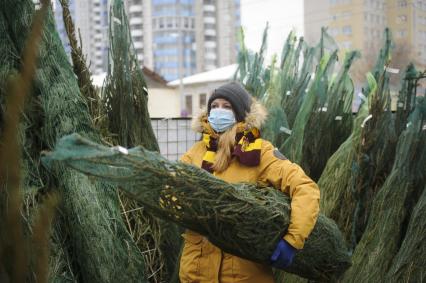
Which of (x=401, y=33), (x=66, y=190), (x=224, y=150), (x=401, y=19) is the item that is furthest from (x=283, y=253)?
(x=401, y=33)

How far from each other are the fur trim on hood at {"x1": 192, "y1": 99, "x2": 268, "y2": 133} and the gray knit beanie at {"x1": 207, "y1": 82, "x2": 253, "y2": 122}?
0.09ft

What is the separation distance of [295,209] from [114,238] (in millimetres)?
933

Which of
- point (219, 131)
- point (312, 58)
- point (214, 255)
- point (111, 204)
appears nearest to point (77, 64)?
point (111, 204)

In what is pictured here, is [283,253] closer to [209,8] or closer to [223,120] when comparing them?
[223,120]

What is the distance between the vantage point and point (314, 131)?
448 centimetres

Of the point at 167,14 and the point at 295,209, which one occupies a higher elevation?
the point at 167,14

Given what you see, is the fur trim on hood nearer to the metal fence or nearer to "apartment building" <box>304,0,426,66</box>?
the metal fence

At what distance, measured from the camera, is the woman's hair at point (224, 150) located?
2.47 m

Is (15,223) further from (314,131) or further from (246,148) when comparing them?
(314,131)

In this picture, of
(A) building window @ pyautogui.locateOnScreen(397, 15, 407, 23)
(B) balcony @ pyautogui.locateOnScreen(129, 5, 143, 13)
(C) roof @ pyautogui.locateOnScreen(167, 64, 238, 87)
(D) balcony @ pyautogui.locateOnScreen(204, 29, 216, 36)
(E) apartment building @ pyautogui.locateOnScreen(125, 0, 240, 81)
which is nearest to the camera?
(C) roof @ pyautogui.locateOnScreen(167, 64, 238, 87)

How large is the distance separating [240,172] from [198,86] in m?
18.7

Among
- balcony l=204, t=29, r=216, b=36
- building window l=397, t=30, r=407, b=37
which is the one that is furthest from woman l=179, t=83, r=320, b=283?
balcony l=204, t=29, r=216, b=36

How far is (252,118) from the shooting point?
2566 millimetres

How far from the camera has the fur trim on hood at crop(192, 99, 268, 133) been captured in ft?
8.38
